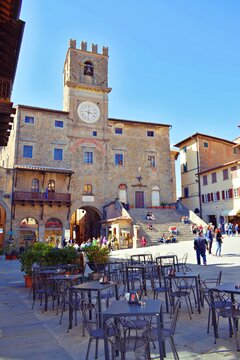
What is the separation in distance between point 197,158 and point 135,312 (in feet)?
110

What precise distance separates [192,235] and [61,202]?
41.9 feet

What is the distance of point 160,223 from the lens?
27719 millimetres

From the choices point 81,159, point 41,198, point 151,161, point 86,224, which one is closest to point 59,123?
point 81,159

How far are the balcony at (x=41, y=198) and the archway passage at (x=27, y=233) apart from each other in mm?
2073

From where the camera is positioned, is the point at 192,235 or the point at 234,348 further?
the point at 192,235

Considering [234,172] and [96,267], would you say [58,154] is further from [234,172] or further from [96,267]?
[96,267]

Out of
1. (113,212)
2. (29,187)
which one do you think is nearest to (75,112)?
(29,187)

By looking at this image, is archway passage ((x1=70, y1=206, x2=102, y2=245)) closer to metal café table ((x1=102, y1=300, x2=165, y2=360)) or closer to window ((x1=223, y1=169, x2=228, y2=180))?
window ((x1=223, y1=169, x2=228, y2=180))

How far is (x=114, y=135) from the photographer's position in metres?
34.3

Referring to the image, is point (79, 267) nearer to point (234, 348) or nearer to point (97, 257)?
point (97, 257)

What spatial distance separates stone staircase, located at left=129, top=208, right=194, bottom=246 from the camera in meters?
25.0

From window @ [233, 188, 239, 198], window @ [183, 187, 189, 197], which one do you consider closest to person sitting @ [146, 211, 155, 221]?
window @ [233, 188, 239, 198]

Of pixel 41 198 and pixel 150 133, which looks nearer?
pixel 41 198

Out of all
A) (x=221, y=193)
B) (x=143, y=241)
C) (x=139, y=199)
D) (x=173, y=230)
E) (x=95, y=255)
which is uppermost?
(x=221, y=193)
